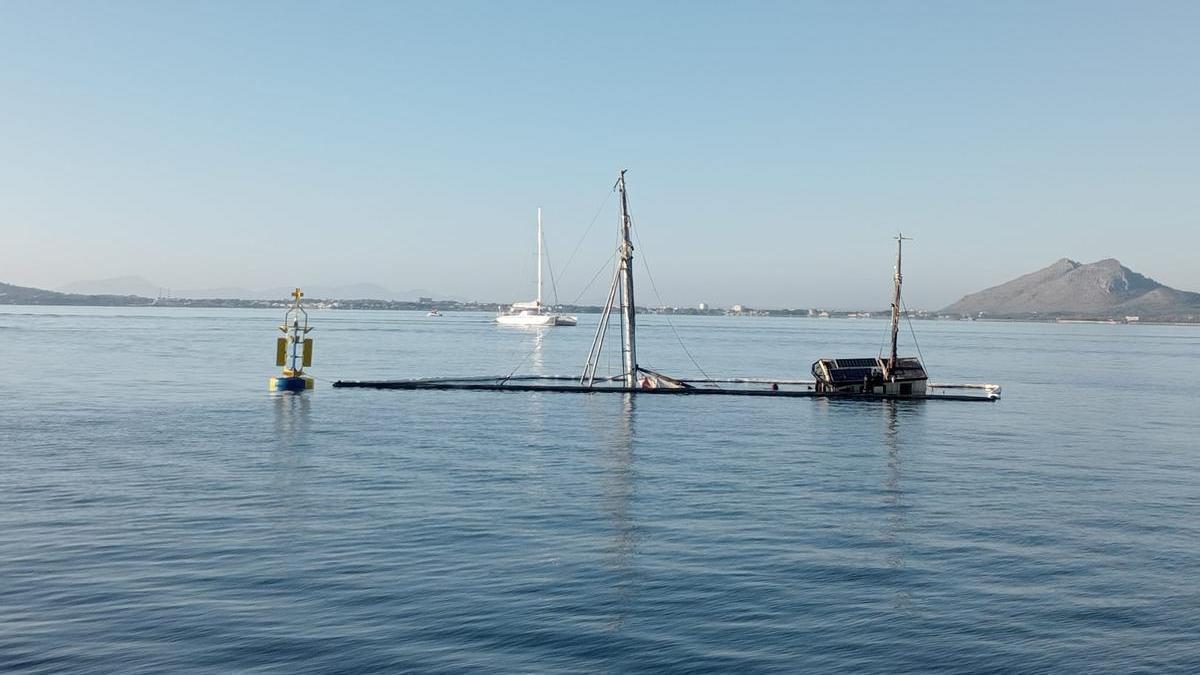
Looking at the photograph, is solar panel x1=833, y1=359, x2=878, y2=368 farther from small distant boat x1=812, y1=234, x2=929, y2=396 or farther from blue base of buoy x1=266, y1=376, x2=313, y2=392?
blue base of buoy x1=266, y1=376, x2=313, y2=392

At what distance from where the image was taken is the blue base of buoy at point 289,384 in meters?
72.7

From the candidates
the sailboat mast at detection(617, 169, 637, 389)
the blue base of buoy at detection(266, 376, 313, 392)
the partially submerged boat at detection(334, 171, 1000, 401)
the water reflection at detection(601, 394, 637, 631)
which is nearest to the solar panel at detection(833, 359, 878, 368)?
the partially submerged boat at detection(334, 171, 1000, 401)

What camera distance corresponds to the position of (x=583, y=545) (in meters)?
27.2

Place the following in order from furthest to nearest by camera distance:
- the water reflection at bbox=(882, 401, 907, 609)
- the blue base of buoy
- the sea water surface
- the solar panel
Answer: the solar panel < the blue base of buoy < the water reflection at bbox=(882, 401, 907, 609) < the sea water surface

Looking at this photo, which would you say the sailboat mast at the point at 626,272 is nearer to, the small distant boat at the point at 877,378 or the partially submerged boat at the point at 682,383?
the partially submerged boat at the point at 682,383

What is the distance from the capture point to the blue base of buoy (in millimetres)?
72688

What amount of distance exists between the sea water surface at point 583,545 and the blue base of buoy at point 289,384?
1211cm

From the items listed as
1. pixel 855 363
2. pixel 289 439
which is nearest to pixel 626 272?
pixel 855 363

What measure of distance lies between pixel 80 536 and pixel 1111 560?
27891 millimetres

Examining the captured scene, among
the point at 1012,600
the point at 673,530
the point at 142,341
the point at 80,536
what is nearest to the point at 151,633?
the point at 80,536

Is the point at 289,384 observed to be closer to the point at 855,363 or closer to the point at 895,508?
the point at 855,363

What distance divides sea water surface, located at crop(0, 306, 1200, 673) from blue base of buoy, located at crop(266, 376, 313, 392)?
12.1 metres

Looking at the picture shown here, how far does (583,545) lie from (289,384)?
166ft

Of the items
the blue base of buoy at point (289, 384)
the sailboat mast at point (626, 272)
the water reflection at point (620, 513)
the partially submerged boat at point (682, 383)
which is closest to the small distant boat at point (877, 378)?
the partially submerged boat at point (682, 383)
